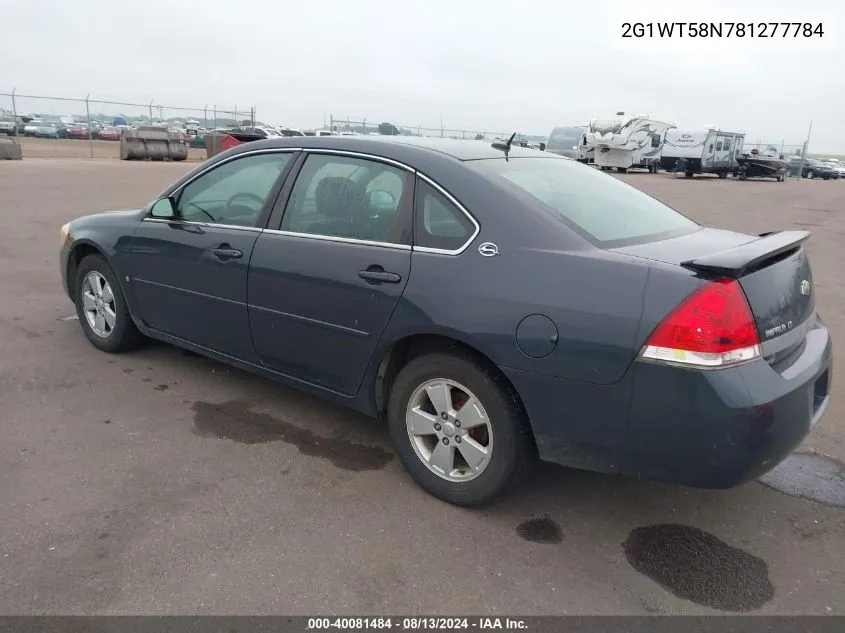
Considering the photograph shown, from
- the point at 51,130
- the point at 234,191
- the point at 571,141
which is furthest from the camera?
the point at 51,130

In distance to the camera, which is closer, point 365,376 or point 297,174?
point 365,376

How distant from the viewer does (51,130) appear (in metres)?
43.3

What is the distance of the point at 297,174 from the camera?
12.6ft

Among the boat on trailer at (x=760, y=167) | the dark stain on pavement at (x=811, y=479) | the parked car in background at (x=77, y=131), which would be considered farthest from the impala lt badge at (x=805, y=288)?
the parked car in background at (x=77, y=131)

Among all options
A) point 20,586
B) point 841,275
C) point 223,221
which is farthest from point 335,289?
point 841,275

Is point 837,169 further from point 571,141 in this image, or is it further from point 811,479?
point 811,479

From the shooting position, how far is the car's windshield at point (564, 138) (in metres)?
41.3

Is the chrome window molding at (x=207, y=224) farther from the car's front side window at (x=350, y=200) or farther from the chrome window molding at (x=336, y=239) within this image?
the car's front side window at (x=350, y=200)

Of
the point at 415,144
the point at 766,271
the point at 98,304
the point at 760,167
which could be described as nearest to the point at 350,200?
the point at 415,144

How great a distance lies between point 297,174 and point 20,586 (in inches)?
90.9

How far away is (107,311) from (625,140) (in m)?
33.9

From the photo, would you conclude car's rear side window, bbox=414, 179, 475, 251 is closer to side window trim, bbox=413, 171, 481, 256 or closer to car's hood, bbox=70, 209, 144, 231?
side window trim, bbox=413, 171, 481, 256

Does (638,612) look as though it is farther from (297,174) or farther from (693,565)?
(297,174)

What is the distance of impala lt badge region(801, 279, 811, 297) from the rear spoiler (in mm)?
169
